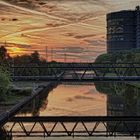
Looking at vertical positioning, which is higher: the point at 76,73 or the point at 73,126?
the point at 76,73

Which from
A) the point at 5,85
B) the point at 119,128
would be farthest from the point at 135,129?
the point at 5,85

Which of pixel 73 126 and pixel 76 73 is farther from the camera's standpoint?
pixel 76 73

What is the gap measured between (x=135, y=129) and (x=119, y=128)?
5.04 ft

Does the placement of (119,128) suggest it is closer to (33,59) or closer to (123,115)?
(123,115)

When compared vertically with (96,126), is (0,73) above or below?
above

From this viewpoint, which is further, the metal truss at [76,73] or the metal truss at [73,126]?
the metal truss at [76,73]

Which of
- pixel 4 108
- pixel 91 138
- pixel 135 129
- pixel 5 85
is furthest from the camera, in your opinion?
pixel 5 85

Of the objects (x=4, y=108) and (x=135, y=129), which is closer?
(x=135, y=129)

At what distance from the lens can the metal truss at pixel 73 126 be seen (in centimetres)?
3828

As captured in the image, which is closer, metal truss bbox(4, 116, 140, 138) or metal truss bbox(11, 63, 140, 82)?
metal truss bbox(4, 116, 140, 138)

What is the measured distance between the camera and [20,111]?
5322cm

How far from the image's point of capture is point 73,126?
42.9 metres

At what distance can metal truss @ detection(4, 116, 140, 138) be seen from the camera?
126ft

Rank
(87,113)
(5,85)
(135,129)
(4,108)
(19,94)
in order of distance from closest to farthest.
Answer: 1. (135,129)
2. (4,108)
3. (87,113)
4. (5,85)
5. (19,94)
